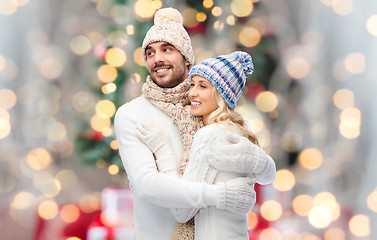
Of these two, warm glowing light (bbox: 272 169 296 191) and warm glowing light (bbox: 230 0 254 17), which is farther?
warm glowing light (bbox: 272 169 296 191)

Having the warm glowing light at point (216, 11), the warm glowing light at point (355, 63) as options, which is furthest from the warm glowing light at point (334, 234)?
the warm glowing light at point (216, 11)

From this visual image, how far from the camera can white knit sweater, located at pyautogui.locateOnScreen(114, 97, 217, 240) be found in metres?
1.35

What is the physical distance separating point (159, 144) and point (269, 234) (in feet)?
5.78

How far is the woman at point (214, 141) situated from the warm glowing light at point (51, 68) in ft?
6.39

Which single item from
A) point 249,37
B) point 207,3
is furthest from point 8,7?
point 249,37

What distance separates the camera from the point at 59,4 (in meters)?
3.73

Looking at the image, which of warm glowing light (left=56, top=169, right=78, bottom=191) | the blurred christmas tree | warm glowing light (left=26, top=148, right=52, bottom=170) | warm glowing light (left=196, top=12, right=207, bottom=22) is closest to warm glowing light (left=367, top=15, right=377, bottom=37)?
the blurred christmas tree

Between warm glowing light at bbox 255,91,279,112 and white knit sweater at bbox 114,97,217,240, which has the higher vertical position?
warm glowing light at bbox 255,91,279,112

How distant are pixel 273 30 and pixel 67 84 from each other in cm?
186

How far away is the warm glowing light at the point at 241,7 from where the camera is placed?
2.86 m

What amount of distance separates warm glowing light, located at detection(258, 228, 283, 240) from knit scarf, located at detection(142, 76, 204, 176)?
161cm

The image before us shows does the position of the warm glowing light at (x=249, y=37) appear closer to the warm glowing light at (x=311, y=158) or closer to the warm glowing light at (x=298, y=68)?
the warm glowing light at (x=298, y=68)

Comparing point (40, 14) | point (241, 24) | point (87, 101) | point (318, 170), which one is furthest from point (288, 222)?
point (40, 14)

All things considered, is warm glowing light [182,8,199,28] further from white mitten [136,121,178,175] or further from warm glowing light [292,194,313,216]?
warm glowing light [292,194,313,216]
